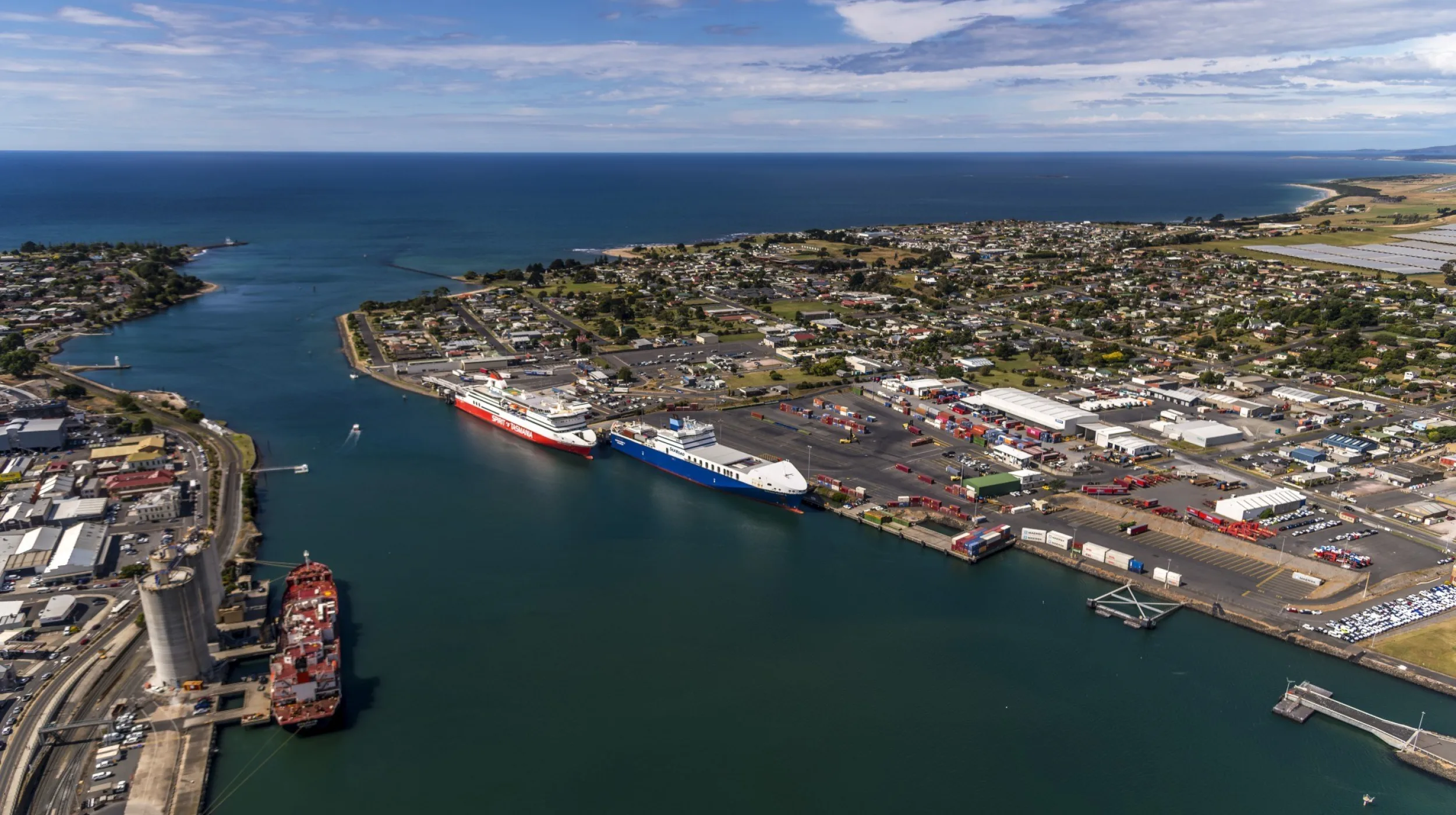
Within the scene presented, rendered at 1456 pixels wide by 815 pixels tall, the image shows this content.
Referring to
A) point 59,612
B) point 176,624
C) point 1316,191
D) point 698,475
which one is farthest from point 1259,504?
point 1316,191

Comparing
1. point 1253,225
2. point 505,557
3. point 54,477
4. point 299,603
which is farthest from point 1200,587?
point 1253,225

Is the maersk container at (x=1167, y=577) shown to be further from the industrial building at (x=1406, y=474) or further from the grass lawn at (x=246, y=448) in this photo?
the grass lawn at (x=246, y=448)

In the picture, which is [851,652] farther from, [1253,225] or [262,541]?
[1253,225]

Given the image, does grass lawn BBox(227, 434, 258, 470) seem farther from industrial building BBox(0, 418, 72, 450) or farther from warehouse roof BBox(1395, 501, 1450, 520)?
warehouse roof BBox(1395, 501, 1450, 520)

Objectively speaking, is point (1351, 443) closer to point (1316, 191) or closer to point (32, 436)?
point (32, 436)

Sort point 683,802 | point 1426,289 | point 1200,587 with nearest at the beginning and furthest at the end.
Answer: point 683,802 → point 1200,587 → point 1426,289

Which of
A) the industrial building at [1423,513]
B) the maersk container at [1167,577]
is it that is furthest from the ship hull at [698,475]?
the industrial building at [1423,513]
